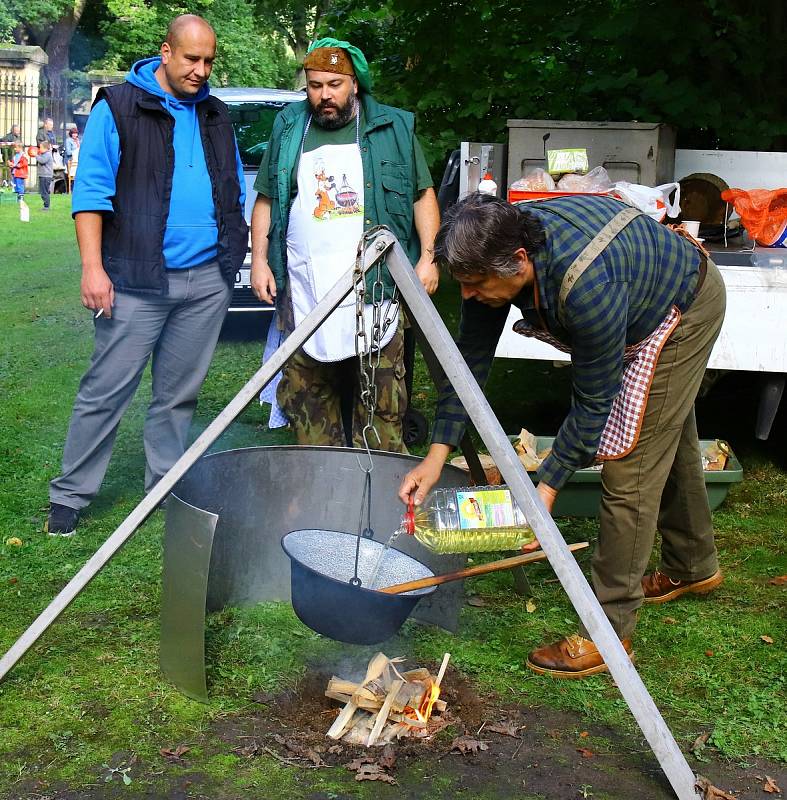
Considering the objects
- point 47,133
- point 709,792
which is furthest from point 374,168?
point 47,133

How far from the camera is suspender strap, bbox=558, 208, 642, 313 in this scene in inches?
111

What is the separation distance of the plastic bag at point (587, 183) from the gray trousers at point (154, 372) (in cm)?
194

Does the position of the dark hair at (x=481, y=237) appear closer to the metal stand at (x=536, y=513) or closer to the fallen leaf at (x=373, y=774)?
the metal stand at (x=536, y=513)

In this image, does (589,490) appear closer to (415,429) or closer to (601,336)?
(415,429)

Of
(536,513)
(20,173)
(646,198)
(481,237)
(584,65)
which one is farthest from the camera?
(20,173)

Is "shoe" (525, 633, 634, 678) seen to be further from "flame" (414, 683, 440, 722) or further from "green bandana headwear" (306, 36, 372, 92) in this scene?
"green bandana headwear" (306, 36, 372, 92)

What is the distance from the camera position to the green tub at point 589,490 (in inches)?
183

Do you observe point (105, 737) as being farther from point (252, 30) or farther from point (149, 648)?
point (252, 30)

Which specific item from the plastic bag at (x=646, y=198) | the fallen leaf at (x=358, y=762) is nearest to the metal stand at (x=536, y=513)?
the fallen leaf at (x=358, y=762)

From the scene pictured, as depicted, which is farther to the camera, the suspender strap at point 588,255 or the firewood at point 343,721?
the firewood at point 343,721

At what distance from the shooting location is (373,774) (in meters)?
2.95

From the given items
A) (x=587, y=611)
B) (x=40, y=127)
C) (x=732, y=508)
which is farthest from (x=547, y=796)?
(x=40, y=127)

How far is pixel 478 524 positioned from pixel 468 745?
0.65 meters

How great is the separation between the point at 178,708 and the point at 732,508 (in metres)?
3.03
